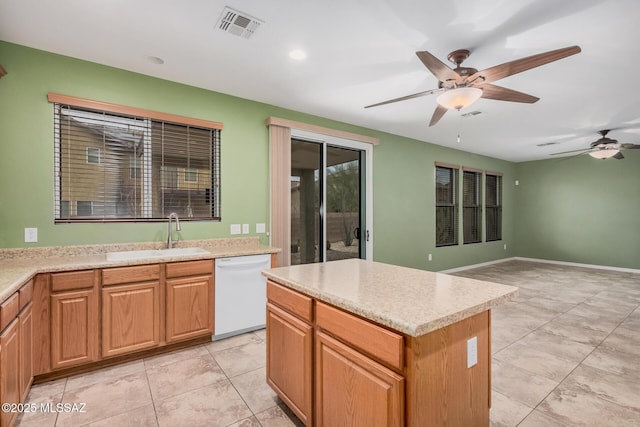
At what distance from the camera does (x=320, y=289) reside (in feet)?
5.23

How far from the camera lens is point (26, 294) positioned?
2.01 m

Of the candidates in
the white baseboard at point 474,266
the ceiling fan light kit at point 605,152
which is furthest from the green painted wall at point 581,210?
the ceiling fan light kit at point 605,152

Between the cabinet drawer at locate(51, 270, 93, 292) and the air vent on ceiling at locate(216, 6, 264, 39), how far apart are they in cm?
217

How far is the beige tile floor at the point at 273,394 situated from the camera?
1.93 metres

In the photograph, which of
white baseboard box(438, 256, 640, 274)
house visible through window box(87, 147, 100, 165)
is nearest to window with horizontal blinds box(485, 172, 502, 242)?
white baseboard box(438, 256, 640, 274)

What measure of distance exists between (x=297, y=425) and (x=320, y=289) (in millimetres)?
953

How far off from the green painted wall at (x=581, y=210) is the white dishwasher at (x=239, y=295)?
7759 millimetres

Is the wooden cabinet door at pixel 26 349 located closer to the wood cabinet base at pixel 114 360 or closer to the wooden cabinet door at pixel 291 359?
the wood cabinet base at pixel 114 360

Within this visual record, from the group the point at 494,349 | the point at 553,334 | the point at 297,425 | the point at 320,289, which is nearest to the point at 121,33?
the point at 320,289

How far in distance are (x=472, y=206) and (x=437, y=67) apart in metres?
5.73

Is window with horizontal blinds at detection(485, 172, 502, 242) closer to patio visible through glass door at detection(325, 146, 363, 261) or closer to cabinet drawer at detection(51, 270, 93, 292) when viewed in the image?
patio visible through glass door at detection(325, 146, 363, 261)

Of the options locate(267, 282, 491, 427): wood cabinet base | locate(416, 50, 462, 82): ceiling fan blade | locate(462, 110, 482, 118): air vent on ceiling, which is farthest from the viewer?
locate(462, 110, 482, 118): air vent on ceiling

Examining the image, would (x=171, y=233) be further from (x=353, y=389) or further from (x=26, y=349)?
(x=353, y=389)

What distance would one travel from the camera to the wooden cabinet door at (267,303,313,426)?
1687 millimetres
